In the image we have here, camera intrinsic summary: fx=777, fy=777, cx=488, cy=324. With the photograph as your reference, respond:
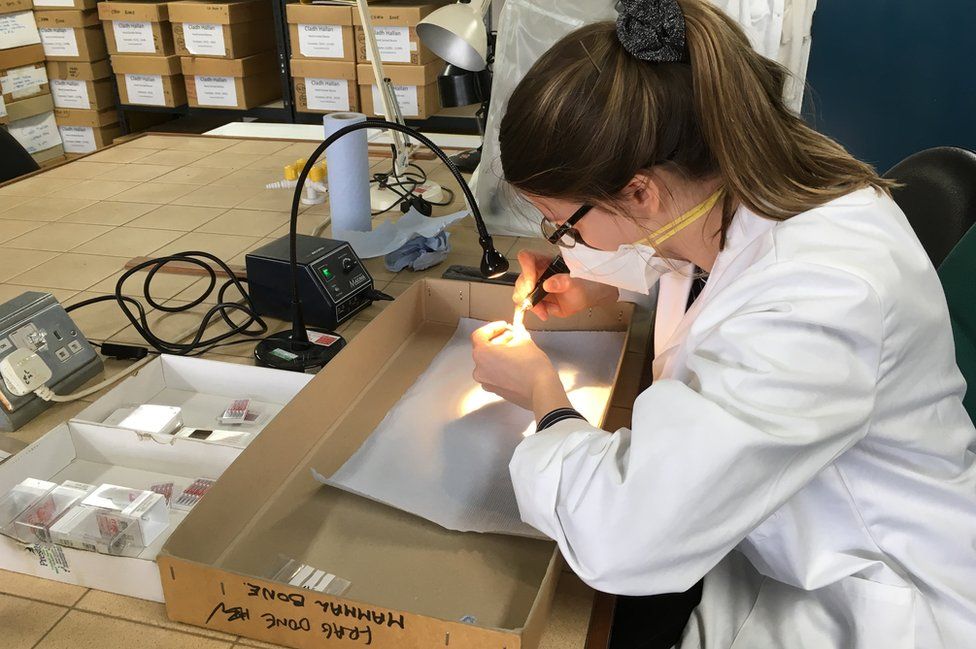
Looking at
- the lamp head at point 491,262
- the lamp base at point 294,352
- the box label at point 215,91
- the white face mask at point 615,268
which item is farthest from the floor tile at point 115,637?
the box label at point 215,91

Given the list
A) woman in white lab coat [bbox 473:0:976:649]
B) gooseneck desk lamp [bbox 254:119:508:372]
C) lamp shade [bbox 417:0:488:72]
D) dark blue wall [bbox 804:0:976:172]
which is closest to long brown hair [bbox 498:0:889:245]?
woman in white lab coat [bbox 473:0:976:649]

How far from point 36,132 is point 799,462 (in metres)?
3.81

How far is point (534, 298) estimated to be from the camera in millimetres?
1181

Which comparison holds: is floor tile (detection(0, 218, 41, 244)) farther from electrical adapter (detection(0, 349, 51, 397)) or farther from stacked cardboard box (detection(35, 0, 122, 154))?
stacked cardboard box (detection(35, 0, 122, 154))

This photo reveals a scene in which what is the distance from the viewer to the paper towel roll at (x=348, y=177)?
62.0 inches

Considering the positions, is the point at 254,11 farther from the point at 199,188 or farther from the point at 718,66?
the point at 718,66

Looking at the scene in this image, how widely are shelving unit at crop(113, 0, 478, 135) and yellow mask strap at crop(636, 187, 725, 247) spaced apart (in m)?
2.46

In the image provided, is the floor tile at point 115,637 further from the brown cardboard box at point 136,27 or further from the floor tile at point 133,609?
the brown cardboard box at point 136,27

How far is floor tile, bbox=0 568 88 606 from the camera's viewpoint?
73 cm

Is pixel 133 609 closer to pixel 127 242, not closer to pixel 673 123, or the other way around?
pixel 673 123

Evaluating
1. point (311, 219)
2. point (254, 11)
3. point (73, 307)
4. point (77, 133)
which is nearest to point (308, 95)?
point (254, 11)

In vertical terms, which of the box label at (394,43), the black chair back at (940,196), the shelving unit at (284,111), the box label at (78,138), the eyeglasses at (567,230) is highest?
the eyeglasses at (567,230)

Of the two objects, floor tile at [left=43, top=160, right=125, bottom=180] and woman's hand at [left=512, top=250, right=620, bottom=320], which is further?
floor tile at [left=43, top=160, right=125, bottom=180]

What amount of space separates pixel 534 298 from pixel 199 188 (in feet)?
3.81
